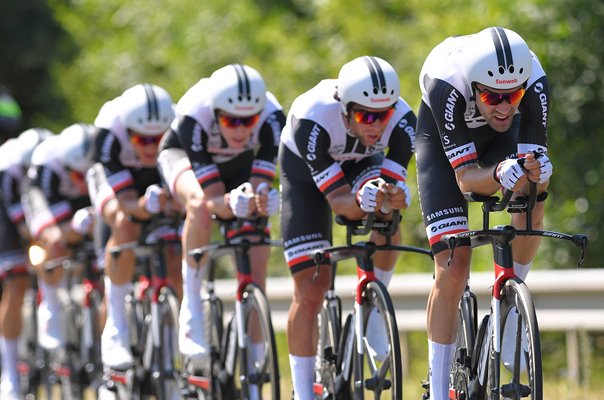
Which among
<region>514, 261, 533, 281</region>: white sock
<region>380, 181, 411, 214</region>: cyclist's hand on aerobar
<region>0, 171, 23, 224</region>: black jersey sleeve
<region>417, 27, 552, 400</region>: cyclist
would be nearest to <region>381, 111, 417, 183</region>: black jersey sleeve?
<region>380, 181, 411, 214</region>: cyclist's hand on aerobar

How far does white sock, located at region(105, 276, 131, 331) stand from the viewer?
10.9m

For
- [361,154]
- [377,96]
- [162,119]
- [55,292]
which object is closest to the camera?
[377,96]

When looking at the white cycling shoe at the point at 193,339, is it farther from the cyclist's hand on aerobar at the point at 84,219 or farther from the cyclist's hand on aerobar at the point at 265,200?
the cyclist's hand on aerobar at the point at 84,219

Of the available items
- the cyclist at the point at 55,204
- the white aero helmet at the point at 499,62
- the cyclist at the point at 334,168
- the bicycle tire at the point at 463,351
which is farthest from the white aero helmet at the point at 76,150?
the white aero helmet at the point at 499,62

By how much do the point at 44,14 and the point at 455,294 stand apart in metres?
19.3

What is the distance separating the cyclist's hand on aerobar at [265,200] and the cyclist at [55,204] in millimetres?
3742

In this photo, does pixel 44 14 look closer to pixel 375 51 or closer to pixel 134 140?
pixel 375 51

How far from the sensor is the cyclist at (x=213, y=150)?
9391 millimetres

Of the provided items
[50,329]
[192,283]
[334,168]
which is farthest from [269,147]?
[50,329]

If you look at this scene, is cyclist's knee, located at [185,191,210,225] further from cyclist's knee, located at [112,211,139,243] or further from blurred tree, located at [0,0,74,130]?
blurred tree, located at [0,0,74,130]

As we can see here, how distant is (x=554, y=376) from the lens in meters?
11.9

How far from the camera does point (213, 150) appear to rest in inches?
384

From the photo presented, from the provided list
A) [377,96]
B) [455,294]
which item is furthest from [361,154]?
[455,294]

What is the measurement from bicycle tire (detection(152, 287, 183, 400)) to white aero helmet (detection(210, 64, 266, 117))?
5.43 ft
